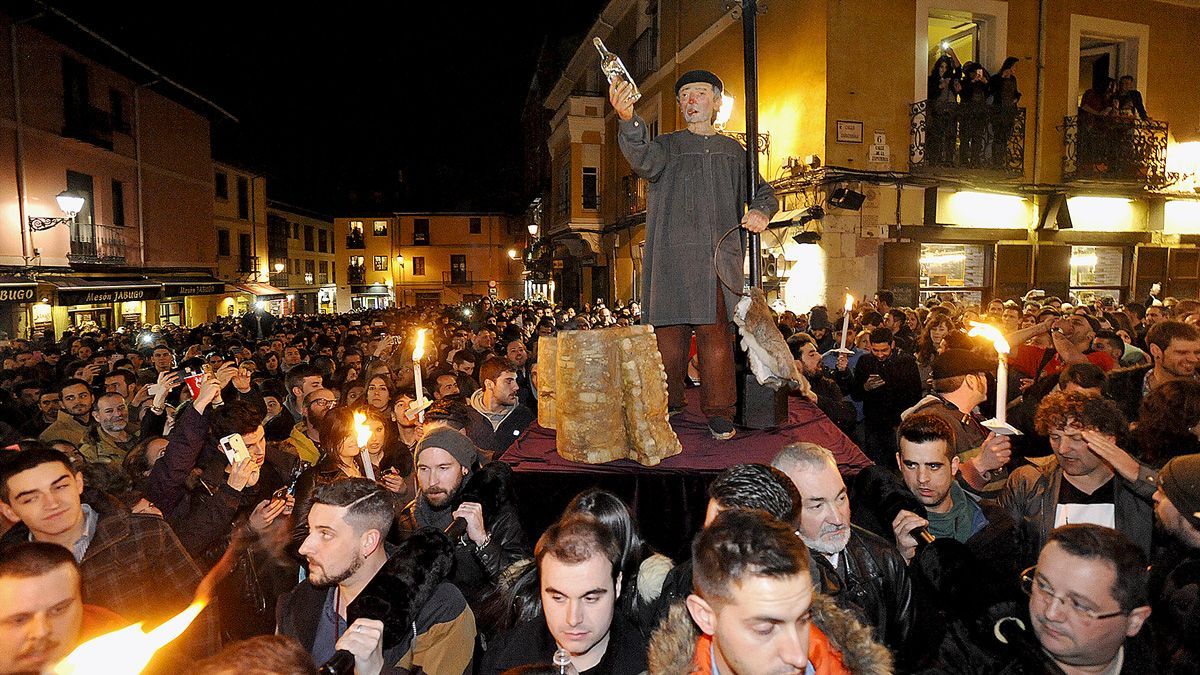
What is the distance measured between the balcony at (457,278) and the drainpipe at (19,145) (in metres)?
41.4

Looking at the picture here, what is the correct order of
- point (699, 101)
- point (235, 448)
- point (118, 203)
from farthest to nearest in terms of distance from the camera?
point (118, 203) → point (699, 101) → point (235, 448)

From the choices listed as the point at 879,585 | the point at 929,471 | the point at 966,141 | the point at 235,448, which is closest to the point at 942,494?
the point at 929,471

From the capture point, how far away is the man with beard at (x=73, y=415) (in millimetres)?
6129

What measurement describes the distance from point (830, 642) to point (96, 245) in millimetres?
25627

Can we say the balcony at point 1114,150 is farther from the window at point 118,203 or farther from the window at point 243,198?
the window at point 243,198

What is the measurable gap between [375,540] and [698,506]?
183 centimetres

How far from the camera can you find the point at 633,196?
23.1m

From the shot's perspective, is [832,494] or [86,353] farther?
[86,353]

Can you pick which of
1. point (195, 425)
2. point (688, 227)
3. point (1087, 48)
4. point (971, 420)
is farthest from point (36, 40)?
point (1087, 48)

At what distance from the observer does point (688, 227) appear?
4.71 metres

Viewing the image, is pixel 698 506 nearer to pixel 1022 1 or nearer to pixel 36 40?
pixel 1022 1

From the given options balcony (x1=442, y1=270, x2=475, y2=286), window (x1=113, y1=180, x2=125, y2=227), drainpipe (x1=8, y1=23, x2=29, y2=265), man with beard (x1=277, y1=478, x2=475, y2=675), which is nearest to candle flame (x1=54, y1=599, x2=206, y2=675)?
man with beard (x1=277, y1=478, x2=475, y2=675)

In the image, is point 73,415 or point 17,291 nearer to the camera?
point 73,415

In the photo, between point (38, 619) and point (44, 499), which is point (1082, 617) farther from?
point (44, 499)
